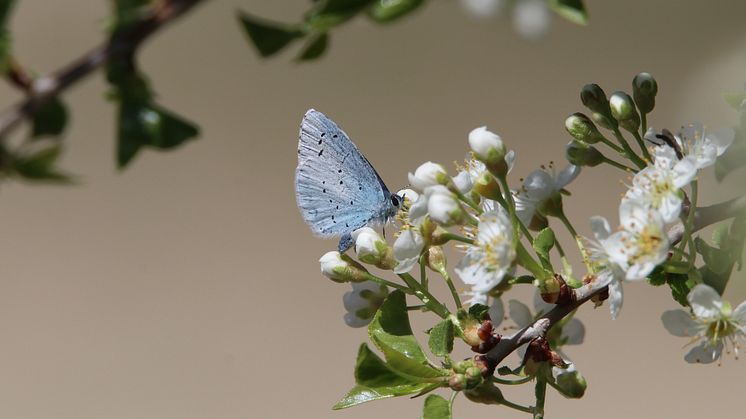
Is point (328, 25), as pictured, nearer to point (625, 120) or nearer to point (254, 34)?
point (254, 34)

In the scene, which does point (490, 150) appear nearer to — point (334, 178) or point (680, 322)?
point (680, 322)

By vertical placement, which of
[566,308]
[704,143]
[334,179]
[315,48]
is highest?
[315,48]

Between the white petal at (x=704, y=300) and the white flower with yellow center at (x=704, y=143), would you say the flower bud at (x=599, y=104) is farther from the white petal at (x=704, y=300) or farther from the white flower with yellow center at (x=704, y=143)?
the white petal at (x=704, y=300)

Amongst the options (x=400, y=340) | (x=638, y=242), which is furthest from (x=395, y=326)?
(x=638, y=242)

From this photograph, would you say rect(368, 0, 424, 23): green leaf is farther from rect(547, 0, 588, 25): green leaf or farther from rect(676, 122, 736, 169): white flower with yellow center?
rect(676, 122, 736, 169): white flower with yellow center

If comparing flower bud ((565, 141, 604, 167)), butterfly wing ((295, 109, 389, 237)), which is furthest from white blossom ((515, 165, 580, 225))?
butterfly wing ((295, 109, 389, 237))
